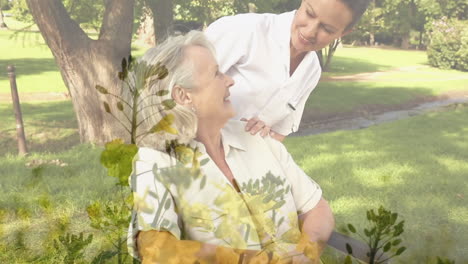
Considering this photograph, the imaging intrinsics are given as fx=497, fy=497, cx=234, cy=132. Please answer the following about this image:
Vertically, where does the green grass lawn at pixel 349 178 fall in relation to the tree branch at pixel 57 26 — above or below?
below

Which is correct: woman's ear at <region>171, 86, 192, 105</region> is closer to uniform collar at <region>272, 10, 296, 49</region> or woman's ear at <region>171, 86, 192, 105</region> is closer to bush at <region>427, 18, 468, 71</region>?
uniform collar at <region>272, 10, 296, 49</region>

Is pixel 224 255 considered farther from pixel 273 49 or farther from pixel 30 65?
pixel 30 65

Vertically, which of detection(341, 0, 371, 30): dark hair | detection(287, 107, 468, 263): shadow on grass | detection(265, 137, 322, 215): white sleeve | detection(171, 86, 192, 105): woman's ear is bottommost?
detection(287, 107, 468, 263): shadow on grass

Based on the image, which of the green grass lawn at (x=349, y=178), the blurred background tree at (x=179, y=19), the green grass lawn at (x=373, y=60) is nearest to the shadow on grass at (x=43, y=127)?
the green grass lawn at (x=349, y=178)

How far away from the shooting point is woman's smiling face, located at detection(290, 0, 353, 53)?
1.57 m

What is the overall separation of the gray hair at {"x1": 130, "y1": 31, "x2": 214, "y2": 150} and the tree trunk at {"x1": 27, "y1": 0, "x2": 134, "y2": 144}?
0.41m

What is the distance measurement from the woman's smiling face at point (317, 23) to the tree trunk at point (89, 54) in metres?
0.61

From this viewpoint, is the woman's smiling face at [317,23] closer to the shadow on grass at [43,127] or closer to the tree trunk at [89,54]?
the tree trunk at [89,54]

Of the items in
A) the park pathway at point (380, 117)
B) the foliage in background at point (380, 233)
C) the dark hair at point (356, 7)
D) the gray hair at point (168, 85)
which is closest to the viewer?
the gray hair at point (168, 85)

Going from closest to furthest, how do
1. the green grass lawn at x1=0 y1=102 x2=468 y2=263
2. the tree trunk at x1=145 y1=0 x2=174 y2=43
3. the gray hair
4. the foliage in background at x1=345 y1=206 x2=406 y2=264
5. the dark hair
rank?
the gray hair
the dark hair
the tree trunk at x1=145 y1=0 x2=174 y2=43
the foliage in background at x1=345 y1=206 x2=406 y2=264
the green grass lawn at x1=0 y1=102 x2=468 y2=263

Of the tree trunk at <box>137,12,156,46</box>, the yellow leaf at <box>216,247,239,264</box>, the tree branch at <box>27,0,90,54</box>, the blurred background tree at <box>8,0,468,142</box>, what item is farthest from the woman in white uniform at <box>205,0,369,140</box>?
the tree branch at <box>27,0,90,54</box>

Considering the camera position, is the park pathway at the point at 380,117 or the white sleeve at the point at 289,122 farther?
the park pathway at the point at 380,117

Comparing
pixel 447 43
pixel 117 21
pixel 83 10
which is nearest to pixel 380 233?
pixel 447 43

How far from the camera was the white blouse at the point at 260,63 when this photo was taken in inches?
60.1
